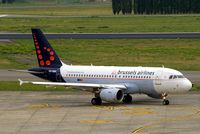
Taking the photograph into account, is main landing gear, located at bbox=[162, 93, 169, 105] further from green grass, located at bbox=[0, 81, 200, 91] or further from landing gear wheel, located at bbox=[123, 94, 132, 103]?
green grass, located at bbox=[0, 81, 200, 91]

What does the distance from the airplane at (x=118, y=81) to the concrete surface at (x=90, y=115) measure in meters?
1.02

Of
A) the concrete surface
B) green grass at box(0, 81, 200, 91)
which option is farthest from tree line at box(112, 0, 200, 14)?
the concrete surface

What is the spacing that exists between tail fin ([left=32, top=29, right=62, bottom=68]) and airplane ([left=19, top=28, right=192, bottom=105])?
27.3 inches

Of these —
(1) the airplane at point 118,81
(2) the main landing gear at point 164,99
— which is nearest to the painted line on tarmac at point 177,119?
(2) the main landing gear at point 164,99

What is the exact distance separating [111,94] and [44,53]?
9.55 m

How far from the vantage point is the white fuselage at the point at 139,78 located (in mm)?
59469

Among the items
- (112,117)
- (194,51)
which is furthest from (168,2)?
(112,117)

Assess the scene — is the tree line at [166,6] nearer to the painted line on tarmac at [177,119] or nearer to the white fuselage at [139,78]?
the white fuselage at [139,78]

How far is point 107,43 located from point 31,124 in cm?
6031

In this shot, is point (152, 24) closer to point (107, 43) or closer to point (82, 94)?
point (107, 43)

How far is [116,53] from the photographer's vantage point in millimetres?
98438

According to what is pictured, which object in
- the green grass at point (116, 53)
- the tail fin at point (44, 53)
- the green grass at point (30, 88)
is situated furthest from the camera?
the green grass at point (116, 53)

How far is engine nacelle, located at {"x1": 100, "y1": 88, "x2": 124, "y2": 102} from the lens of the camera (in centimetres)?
5874

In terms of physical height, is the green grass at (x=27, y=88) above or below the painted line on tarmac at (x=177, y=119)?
below
